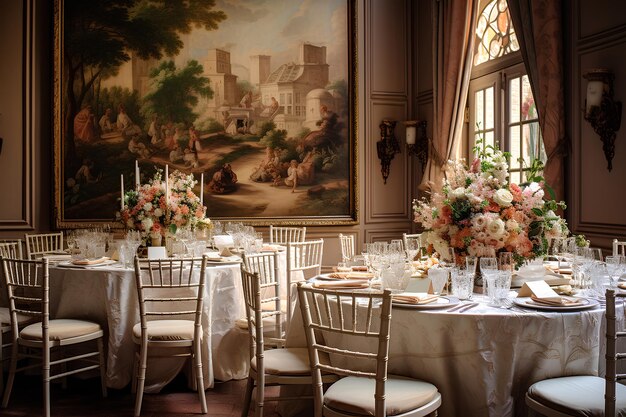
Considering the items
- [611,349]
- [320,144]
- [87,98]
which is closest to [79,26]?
[87,98]

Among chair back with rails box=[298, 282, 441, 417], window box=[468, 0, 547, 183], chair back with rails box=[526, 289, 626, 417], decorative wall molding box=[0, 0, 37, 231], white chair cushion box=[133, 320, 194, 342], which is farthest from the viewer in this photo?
decorative wall molding box=[0, 0, 37, 231]

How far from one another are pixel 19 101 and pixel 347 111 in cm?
393

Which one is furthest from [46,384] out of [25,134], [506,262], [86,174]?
[25,134]

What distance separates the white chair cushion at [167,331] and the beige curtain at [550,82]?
333cm

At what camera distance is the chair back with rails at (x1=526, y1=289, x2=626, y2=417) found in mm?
2592

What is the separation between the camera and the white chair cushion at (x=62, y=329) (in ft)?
14.3

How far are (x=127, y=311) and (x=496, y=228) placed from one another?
2734 mm

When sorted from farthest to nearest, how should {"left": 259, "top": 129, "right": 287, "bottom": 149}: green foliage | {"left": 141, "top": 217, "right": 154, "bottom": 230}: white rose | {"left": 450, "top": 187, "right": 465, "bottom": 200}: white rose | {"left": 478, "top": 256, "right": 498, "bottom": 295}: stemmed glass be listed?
1. {"left": 259, "top": 129, "right": 287, "bottom": 149}: green foliage
2. {"left": 141, "top": 217, "right": 154, "bottom": 230}: white rose
3. {"left": 450, "top": 187, "right": 465, "bottom": 200}: white rose
4. {"left": 478, "top": 256, "right": 498, "bottom": 295}: stemmed glass

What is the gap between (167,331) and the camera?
14.3 feet

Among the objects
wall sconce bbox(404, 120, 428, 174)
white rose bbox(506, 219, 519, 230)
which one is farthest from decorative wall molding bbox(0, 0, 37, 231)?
white rose bbox(506, 219, 519, 230)

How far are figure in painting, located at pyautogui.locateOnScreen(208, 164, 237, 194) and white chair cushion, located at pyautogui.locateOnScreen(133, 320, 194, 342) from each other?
3.31 meters

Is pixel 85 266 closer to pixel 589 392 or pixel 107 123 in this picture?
pixel 107 123

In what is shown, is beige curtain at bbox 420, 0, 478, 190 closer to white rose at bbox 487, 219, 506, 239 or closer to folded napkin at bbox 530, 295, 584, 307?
white rose at bbox 487, 219, 506, 239

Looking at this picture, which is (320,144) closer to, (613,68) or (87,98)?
(87,98)
